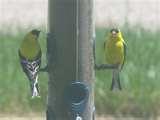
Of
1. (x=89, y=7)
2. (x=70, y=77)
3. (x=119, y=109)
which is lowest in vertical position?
(x=119, y=109)

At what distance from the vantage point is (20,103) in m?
6.16

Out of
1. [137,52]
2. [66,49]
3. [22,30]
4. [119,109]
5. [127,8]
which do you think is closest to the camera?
[66,49]

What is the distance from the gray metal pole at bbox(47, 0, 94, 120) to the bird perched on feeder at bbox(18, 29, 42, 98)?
77 millimetres

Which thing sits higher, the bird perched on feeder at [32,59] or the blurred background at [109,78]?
the bird perched on feeder at [32,59]

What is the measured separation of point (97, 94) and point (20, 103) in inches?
22.7

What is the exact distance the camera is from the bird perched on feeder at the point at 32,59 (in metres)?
3.75

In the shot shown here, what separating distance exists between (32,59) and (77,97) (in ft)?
0.89

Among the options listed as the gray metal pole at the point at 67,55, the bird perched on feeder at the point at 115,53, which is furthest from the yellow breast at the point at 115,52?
the gray metal pole at the point at 67,55

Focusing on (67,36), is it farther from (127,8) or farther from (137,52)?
(127,8)

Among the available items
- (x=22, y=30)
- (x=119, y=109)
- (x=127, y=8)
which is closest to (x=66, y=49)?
(x=119, y=109)

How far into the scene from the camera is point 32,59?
12.6ft

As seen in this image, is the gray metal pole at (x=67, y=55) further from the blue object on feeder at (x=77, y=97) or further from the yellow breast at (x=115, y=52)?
the yellow breast at (x=115, y=52)

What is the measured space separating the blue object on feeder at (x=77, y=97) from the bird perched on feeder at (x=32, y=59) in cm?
15

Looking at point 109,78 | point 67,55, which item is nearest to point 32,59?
point 67,55
